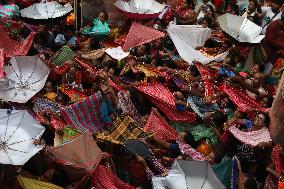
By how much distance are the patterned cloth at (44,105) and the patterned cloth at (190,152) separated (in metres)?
2.32

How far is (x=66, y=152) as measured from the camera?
21.9 ft

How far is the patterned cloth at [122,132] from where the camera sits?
294 inches

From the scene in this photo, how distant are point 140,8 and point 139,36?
1.70 metres

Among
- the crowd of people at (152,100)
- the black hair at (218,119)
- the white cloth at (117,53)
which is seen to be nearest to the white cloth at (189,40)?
the crowd of people at (152,100)

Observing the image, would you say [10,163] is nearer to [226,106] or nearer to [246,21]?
[226,106]

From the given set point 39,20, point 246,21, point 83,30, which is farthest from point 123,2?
point 246,21

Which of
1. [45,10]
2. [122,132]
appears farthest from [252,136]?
[45,10]

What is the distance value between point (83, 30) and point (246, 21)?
3.78 meters

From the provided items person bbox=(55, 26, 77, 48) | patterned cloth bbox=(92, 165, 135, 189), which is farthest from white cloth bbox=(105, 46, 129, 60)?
patterned cloth bbox=(92, 165, 135, 189)

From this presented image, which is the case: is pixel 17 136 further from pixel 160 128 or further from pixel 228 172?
pixel 228 172

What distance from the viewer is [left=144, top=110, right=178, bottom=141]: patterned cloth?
8039 millimetres

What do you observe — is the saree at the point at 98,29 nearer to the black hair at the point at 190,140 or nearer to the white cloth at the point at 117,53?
the white cloth at the point at 117,53

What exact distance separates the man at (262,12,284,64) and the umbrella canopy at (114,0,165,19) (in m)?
2.76

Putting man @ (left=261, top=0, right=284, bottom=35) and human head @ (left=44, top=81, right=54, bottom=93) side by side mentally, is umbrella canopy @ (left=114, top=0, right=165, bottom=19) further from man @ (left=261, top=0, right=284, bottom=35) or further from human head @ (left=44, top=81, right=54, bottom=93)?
human head @ (left=44, top=81, right=54, bottom=93)
